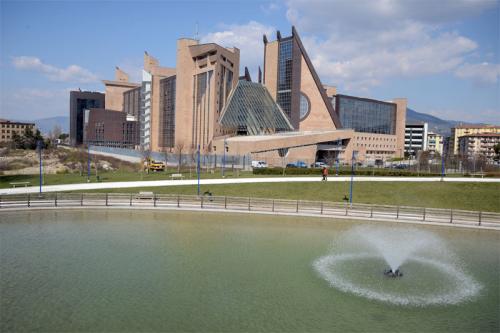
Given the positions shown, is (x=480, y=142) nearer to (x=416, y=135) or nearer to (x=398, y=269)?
(x=416, y=135)

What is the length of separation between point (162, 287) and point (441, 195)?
2696cm

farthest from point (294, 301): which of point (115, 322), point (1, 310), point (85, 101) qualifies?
point (85, 101)

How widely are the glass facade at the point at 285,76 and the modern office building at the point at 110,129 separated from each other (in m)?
61.2

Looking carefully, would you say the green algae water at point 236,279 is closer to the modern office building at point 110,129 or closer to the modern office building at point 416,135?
the modern office building at point 110,129

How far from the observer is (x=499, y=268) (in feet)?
53.3

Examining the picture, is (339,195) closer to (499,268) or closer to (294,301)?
(499,268)

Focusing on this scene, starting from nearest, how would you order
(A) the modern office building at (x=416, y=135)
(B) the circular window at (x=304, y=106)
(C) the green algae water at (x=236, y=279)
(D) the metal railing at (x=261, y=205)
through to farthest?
(C) the green algae water at (x=236, y=279), (D) the metal railing at (x=261, y=205), (B) the circular window at (x=304, y=106), (A) the modern office building at (x=416, y=135)

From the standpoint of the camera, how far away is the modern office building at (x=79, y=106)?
164 m

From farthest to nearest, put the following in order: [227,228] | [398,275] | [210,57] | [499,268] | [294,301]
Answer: [210,57] < [227,228] < [499,268] < [398,275] < [294,301]

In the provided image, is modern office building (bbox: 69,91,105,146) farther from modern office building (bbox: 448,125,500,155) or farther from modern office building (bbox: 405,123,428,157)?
modern office building (bbox: 448,125,500,155)

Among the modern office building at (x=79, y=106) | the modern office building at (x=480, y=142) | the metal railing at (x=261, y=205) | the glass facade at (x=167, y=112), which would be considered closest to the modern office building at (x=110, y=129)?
the modern office building at (x=79, y=106)

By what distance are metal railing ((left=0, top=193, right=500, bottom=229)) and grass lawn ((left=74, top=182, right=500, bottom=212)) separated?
3049 millimetres

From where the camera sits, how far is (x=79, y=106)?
165375 mm

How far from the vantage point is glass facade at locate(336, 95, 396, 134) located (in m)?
115
